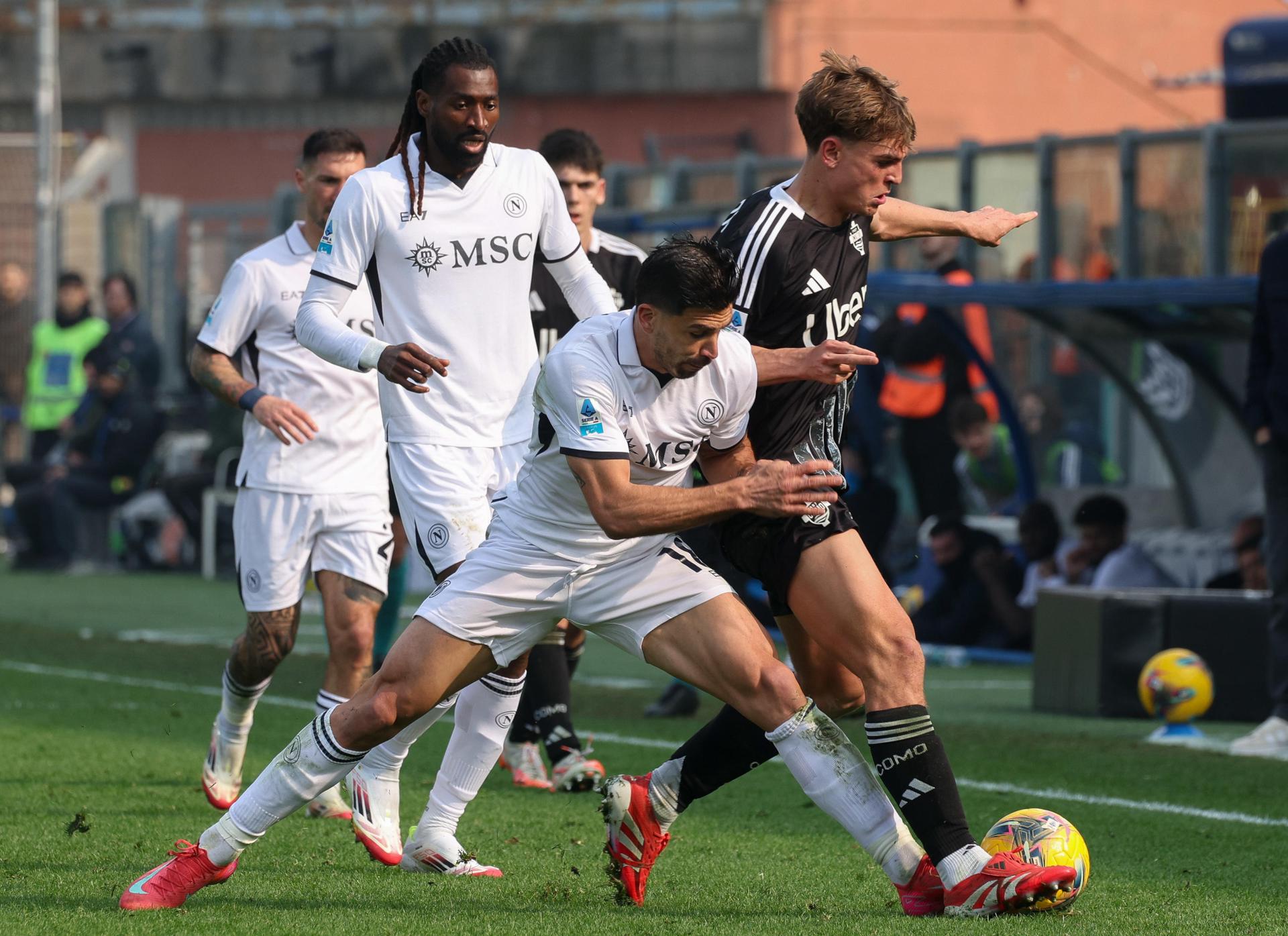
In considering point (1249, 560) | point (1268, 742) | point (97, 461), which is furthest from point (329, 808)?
point (97, 461)

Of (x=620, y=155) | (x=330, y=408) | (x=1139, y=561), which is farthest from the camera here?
(x=620, y=155)

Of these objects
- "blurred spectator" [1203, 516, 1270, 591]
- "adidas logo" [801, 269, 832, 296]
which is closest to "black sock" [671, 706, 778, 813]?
"adidas logo" [801, 269, 832, 296]

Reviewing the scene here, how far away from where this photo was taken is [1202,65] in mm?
33344

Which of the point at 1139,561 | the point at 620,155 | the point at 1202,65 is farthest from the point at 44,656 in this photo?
the point at 1202,65

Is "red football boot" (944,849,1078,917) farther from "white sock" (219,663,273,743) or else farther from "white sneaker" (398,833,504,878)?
"white sock" (219,663,273,743)

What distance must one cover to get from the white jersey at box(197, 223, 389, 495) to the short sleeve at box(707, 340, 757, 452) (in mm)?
2294

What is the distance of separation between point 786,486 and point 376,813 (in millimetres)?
1778

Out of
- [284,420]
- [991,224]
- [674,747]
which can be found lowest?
[674,747]

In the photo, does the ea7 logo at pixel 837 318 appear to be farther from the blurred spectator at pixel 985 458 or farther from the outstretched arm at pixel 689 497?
the blurred spectator at pixel 985 458

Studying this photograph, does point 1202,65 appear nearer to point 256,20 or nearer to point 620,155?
point 620,155

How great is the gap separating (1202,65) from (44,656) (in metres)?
25.1

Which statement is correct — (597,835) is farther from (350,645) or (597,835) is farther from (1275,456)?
(1275,456)

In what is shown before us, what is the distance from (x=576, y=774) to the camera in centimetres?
784

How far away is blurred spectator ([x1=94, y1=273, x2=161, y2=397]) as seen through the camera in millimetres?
18984
